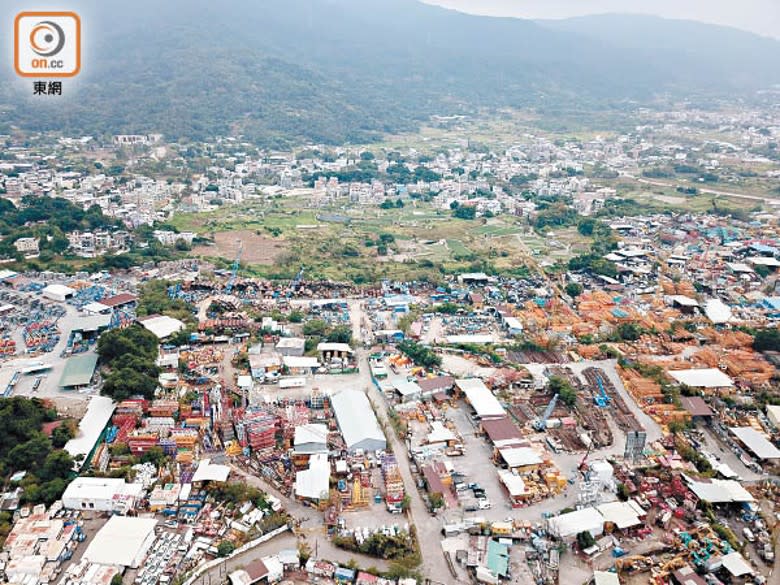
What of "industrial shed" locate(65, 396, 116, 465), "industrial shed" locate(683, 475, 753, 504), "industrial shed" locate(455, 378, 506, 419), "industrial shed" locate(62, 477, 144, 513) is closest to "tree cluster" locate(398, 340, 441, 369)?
"industrial shed" locate(455, 378, 506, 419)

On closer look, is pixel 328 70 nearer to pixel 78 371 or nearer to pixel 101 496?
pixel 78 371

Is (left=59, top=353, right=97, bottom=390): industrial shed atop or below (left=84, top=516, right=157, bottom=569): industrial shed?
below

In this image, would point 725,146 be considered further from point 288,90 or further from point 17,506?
point 17,506

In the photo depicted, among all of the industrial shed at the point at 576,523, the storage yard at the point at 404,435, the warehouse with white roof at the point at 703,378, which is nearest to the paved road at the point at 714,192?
the storage yard at the point at 404,435

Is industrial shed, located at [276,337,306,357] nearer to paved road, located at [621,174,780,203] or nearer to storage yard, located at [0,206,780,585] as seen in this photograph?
storage yard, located at [0,206,780,585]

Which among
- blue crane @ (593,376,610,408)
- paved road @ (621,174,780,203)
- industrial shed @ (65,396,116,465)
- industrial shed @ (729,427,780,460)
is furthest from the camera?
paved road @ (621,174,780,203)

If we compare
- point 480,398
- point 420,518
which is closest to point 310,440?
point 420,518
